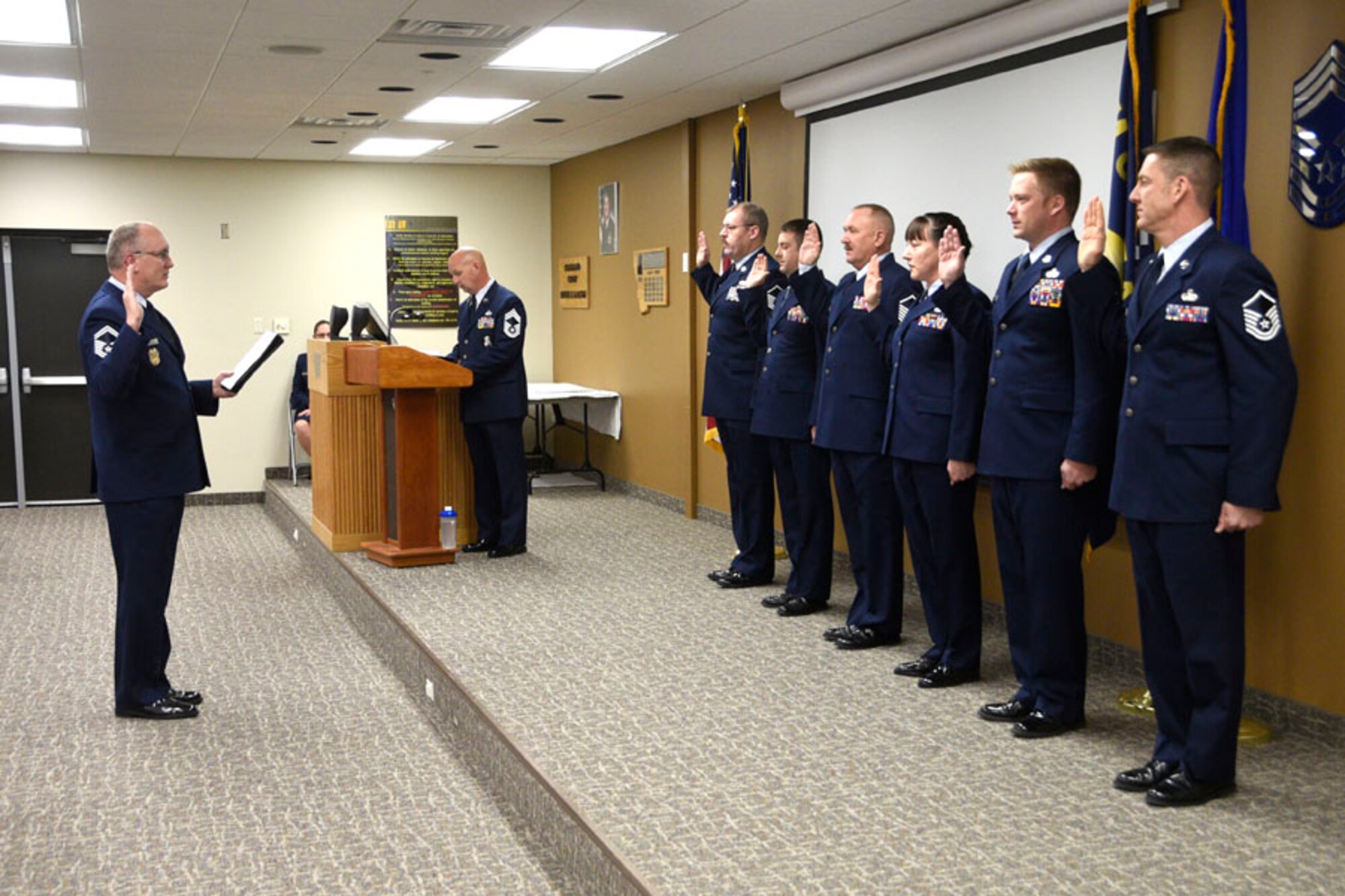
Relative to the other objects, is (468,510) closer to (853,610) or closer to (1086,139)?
(853,610)

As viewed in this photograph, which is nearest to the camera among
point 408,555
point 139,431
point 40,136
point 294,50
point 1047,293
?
point 1047,293

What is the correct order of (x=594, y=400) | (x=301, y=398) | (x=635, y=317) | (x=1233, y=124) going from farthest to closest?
(x=301, y=398) → (x=594, y=400) → (x=635, y=317) → (x=1233, y=124)

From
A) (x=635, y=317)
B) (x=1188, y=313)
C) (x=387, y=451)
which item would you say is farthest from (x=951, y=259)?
(x=635, y=317)

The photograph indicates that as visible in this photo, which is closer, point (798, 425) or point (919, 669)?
point (919, 669)

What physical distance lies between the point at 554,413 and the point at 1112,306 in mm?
7046

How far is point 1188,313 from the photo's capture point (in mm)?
3172

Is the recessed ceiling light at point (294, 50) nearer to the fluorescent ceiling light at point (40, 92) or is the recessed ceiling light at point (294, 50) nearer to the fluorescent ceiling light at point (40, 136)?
the fluorescent ceiling light at point (40, 92)

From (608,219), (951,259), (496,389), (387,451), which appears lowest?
(387,451)

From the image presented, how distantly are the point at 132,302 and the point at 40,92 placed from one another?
345 centimetres

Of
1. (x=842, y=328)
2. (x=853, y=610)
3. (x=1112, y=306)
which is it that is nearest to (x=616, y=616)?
(x=853, y=610)

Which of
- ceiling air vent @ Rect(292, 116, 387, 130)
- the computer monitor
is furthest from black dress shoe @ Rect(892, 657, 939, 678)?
ceiling air vent @ Rect(292, 116, 387, 130)

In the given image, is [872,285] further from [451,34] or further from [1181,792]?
[451,34]

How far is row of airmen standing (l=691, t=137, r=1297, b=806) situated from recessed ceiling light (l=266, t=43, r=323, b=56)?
229cm

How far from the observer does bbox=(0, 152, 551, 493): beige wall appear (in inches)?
369
